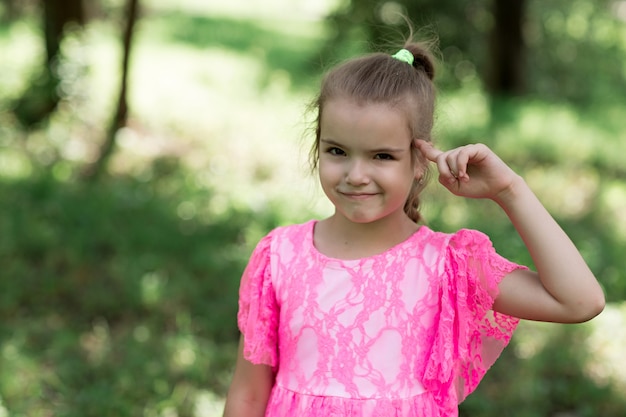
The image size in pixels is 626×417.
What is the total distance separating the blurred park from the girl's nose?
0.35 m

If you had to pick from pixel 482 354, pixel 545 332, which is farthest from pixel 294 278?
pixel 545 332

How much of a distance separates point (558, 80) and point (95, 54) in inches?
260

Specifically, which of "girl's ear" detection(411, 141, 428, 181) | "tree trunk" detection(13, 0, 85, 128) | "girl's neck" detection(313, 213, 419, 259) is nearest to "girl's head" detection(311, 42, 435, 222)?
"girl's ear" detection(411, 141, 428, 181)

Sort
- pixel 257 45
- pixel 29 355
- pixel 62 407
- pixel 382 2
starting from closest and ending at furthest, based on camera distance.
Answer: pixel 62 407 → pixel 29 355 → pixel 382 2 → pixel 257 45

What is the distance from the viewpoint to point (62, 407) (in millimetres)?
3377

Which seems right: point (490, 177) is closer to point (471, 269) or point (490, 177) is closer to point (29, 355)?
point (471, 269)

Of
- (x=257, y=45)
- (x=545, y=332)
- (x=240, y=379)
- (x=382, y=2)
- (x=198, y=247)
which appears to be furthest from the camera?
(x=257, y=45)

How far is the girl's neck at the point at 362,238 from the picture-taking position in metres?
1.93

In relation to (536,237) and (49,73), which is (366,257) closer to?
(536,237)

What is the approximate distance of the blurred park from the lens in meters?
3.62

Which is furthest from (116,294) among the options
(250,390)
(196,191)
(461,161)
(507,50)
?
(507,50)

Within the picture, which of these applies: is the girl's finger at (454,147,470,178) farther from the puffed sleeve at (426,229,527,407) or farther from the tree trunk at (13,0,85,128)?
the tree trunk at (13,0,85,128)

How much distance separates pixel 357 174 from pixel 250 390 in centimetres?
60

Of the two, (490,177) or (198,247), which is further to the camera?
(198,247)
